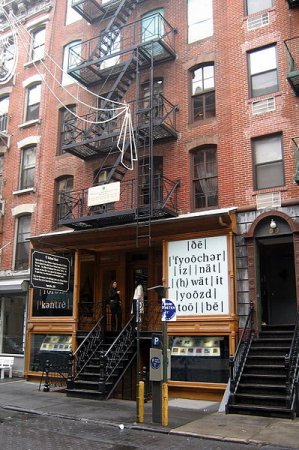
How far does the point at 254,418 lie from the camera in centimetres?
1088

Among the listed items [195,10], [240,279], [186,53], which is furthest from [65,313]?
[195,10]

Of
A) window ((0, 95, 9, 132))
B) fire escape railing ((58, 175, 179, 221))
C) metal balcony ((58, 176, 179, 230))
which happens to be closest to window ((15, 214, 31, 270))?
fire escape railing ((58, 175, 179, 221))

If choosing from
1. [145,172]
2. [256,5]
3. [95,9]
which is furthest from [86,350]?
[95,9]

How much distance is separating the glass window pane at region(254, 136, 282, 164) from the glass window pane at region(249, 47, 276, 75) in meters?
2.42

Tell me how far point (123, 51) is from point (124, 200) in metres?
5.16

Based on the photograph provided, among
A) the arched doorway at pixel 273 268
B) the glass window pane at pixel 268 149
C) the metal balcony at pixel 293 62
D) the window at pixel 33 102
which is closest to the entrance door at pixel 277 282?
the arched doorway at pixel 273 268

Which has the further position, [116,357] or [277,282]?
[277,282]

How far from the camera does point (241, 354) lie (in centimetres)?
1289

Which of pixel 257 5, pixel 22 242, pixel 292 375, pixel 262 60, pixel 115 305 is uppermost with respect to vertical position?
pixel 257 5

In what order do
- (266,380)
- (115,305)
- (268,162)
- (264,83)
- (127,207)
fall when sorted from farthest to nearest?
(127,207) < (115,305) < (264,83) < (268,162) < (266,380)

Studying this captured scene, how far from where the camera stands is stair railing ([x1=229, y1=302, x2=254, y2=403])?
469 inches

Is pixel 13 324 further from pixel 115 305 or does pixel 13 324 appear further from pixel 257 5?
pixel 257 5

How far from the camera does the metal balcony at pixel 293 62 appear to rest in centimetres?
1377

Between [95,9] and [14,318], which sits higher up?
[95,9]
